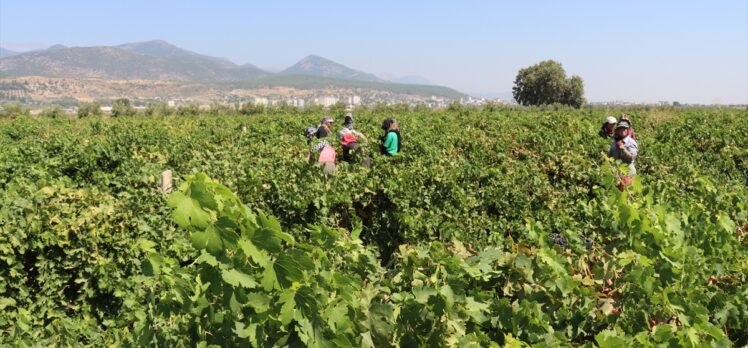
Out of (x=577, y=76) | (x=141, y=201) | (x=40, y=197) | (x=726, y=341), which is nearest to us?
(x=726, y=341)

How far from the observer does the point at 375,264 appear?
94.8 inches

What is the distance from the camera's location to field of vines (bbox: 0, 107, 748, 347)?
1.79 meters

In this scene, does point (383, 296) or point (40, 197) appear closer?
point (383, 296)

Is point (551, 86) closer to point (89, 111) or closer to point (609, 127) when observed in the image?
point (89, 111)

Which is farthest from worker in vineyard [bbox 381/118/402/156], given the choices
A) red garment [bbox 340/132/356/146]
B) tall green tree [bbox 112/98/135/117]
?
tall green tree [bbox 112/98/135/117]

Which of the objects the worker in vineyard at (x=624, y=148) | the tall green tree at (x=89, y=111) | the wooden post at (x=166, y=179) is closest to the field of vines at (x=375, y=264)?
the wooden post at (x=166, y=179)

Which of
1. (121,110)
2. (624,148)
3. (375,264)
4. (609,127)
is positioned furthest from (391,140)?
(121,110)

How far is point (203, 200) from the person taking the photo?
5.30 feet

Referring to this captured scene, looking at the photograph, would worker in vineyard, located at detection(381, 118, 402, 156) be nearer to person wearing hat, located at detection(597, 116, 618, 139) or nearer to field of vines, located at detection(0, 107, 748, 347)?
field of vines, located at detection(0, 107, 748, 347)

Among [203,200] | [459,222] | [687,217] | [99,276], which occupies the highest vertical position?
[203,200]

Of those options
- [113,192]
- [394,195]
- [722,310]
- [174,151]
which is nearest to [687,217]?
[722,310]

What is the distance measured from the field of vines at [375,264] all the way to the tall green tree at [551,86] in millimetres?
70704

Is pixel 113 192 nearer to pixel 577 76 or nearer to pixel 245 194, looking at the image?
pixel 245 194

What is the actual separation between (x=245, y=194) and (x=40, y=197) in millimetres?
1969
